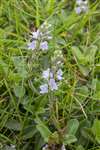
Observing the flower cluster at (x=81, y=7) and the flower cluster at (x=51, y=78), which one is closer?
the flower cluster at (x=51, y=78)

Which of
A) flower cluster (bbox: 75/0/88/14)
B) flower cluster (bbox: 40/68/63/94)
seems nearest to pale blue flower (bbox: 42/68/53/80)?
flower cluster (bbox: 40/68/63/94)

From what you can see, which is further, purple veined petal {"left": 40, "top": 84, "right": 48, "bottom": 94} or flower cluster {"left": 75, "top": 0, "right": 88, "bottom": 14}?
flower cluster {"left": 75, "top": 0, "right": 88, "bottom": 14}

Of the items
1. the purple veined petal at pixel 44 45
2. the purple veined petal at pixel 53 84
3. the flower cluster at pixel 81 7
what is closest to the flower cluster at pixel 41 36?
the purple veined petal at pixel 44 45

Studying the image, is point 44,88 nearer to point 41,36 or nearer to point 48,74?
point 48,74

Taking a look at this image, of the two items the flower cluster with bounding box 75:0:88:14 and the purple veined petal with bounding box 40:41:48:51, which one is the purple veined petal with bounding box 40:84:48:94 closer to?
the purple veined petal with bounding box 40:41:48:51

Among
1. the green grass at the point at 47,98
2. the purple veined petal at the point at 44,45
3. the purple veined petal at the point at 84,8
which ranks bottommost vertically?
the green grass at the point at 47,98

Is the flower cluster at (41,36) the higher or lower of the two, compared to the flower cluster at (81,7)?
lower

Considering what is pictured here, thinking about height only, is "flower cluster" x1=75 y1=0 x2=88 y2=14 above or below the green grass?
above

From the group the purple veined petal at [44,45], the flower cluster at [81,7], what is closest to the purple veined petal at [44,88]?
the purple veined petal at [44,45]

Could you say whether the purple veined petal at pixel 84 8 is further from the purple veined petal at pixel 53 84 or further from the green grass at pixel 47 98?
the purple veined petal at pixel 53 84

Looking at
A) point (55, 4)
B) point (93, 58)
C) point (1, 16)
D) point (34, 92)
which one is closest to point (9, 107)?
point (34, 92)
